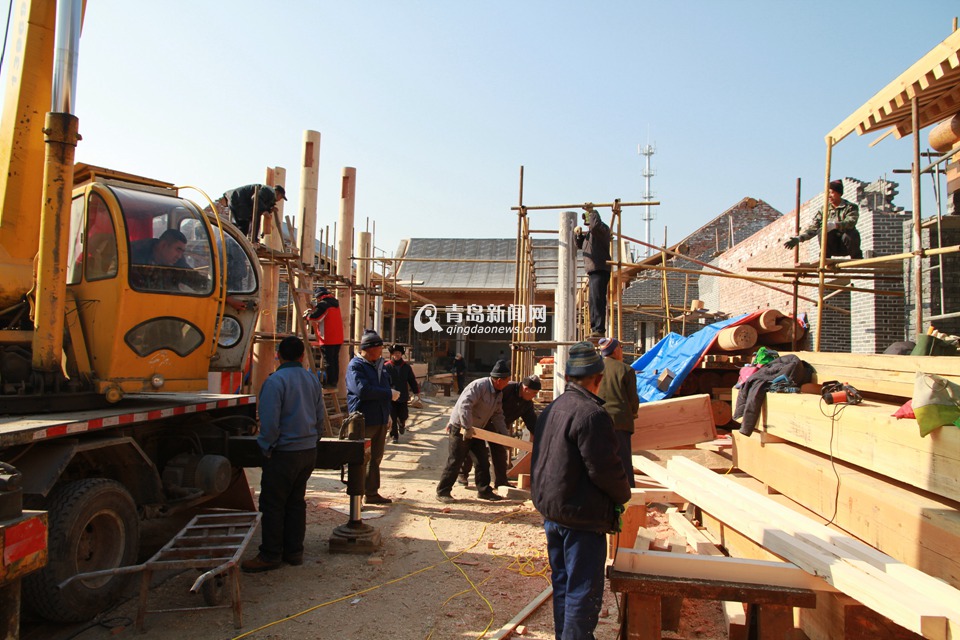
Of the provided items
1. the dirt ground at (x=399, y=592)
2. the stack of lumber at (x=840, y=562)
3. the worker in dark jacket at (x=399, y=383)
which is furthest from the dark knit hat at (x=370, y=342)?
the worker in dark jacket at (x=399, y=383)

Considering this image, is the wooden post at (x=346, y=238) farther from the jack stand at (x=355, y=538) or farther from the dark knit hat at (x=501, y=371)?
the jack stand at (x=355, y=538)

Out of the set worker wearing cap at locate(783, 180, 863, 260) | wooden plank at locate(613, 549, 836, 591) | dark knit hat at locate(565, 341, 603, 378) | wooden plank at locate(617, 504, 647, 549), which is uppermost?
worker wearing cap at locate(783, 180, 863, 260)

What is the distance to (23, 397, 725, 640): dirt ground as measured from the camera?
159 inches

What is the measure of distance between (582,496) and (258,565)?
2888mm

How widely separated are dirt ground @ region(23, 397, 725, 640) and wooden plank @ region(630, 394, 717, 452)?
4.42ft

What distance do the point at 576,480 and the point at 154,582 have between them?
3301 millimetres

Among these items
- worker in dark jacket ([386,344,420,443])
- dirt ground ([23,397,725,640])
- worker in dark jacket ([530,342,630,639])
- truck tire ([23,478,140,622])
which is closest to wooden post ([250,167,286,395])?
worker in dark jacket ([386,344,420,443])

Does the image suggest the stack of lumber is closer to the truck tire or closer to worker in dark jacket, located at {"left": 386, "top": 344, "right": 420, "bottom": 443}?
the truck tire

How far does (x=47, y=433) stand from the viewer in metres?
3.63

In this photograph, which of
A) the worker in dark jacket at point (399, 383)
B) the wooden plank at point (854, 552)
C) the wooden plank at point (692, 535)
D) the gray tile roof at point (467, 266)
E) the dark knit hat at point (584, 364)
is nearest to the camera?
the wooden plank at point (854, 552)

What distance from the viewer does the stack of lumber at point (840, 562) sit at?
2.43 meters

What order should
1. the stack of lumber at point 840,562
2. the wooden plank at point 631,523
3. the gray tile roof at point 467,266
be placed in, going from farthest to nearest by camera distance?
the gray tile roof at point 467,266
the wooden plank at point 631,523
the stack of lumber at point 840,562

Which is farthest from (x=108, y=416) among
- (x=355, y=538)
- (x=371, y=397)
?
(x=371, y=397)

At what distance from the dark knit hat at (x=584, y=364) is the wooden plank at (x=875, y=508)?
1534mm
